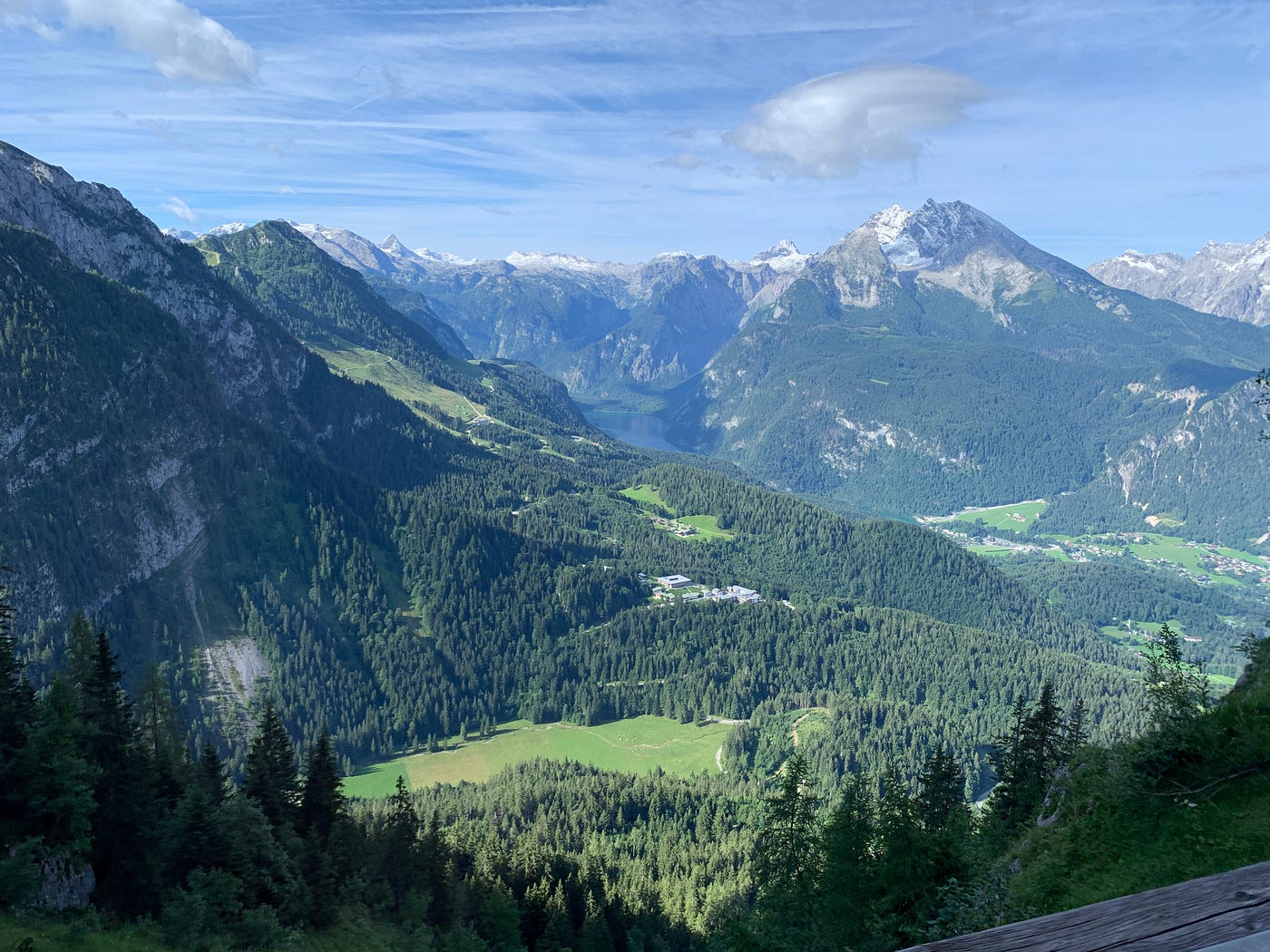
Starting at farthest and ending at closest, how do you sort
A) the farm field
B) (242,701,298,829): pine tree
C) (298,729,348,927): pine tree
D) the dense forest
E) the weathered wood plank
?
the farm field
(242,701,298,829): pine tree
(298,729,348,927): pine tree
the dense forest
the weathered wood plank

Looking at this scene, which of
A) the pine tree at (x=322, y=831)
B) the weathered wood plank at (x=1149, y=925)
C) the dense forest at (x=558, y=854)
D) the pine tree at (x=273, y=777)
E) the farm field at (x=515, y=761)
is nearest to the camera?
the weathered wood plank at (x=1149, y=925)

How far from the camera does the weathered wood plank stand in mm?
4645

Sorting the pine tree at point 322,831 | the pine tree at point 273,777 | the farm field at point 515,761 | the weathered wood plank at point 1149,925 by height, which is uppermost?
the weathered wood plank at point 1149,925

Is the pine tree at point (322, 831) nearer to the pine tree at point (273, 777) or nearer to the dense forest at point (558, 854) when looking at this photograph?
the dense forest at point (558, 854)

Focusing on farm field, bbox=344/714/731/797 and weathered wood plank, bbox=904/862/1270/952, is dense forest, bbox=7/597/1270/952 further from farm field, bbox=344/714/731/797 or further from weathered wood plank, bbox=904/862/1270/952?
farm field, bbox=344/714/731/797

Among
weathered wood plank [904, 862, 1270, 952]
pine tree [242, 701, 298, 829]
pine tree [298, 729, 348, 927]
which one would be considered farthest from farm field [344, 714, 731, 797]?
weathered wood plank [904, 862, 1270, 952]

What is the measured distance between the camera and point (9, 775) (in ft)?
140

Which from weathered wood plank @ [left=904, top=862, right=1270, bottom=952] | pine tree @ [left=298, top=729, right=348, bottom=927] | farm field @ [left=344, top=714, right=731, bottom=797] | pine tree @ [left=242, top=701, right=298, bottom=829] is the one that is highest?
weathered wood plank @ [left=904, top=862, right=1270, bottom=952]

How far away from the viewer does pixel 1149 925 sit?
15.7 feet

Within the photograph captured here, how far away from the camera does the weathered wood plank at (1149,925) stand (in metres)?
4.64

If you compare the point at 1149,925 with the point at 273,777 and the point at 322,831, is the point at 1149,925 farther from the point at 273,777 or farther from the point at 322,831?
the point at 322,831

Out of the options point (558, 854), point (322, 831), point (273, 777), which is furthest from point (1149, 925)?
point (558, 854)

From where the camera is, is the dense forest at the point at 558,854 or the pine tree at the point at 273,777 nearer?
the dense forest at the point at 558,854

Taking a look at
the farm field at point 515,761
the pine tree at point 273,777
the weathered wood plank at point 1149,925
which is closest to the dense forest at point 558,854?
the pine tree at point 273,777
